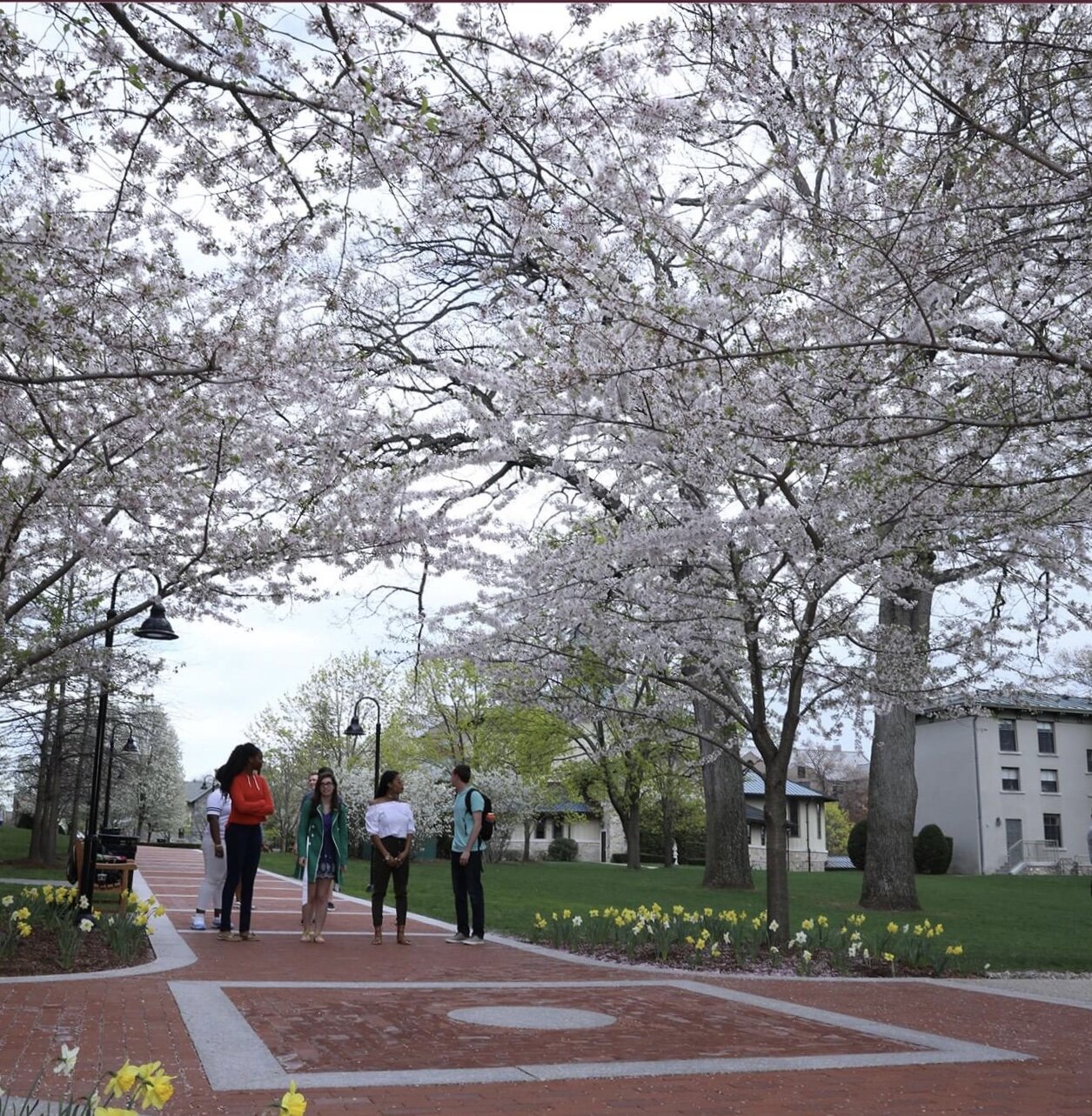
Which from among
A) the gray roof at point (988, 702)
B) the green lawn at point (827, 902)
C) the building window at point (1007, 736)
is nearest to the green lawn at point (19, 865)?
the green lawn at point (827, 902)

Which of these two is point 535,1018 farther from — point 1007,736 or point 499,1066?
point 1007,736

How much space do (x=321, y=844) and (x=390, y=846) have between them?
31.5 inches

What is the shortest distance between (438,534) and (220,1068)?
31.8 ft

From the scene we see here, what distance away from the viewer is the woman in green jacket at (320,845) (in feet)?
37.1

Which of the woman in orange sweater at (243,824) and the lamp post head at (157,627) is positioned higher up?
the lamp post head at (157,627)

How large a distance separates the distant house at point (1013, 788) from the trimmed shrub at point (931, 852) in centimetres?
367

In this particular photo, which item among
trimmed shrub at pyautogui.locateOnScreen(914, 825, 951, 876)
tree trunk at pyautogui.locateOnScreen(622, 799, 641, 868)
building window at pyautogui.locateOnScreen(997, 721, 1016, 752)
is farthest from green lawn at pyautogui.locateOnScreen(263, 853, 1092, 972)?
building window at pyautogui.locateOnScreen(997, 721, 1016, 752)

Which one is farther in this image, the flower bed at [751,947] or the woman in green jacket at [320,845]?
the woman in green jacket at [320,845]

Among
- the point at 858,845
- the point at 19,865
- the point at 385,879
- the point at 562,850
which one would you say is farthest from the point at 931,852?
the point at 385,879

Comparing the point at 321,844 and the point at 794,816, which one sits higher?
the point at 321,844

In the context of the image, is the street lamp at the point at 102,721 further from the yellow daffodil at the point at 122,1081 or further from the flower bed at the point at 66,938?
the yellow daffodil at the point at 122,1081

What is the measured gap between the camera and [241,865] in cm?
1114

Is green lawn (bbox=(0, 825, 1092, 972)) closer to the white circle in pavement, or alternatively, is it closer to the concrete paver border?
the concrete paver border

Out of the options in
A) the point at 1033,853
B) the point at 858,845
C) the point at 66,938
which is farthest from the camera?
the point at 1033,853
